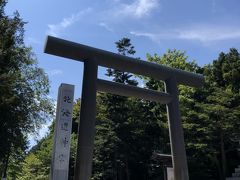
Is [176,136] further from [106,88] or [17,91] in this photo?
[17,91]

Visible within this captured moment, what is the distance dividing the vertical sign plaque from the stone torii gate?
35.0 inches

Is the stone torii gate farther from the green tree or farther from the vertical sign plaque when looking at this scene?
the green tree

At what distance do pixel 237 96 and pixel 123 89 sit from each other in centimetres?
1651

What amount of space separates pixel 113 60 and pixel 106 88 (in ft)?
2.99

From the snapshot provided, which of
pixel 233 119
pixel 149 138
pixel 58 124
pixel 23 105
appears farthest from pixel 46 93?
pixel 58 124

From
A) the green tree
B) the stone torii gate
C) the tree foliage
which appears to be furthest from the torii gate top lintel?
the tree foliage

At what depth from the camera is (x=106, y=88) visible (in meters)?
10.5

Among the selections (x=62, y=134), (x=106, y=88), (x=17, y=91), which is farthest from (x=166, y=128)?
(x=62, y=134)

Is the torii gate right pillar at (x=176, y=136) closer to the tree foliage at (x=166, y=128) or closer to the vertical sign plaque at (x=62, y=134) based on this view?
the vertical sign plaque at (x=62, y=134)

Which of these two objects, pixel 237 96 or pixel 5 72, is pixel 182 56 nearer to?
pixel 237 96

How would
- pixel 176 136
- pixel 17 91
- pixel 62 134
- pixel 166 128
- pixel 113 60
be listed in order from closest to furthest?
pixel 62 134, pixel 113 60, pixel 176 136, pixel 17 91, pixel 166 128

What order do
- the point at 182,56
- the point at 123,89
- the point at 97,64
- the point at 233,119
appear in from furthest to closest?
the point at 182,56 < the point at 233,119 < the point at 123,89 < the point at 97,64

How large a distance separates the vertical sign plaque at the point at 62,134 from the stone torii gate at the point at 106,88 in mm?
889

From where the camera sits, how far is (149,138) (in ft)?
91.0
